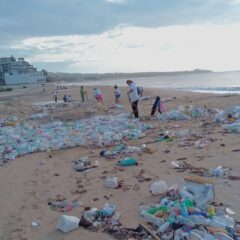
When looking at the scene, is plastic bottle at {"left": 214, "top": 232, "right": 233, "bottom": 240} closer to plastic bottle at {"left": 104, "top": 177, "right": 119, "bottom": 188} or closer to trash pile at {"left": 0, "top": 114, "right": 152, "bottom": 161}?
plastic bottle at {"left": 104, "top": 177, "right": 119, "bottom": 188}

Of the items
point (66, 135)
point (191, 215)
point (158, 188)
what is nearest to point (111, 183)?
point (158, 188)

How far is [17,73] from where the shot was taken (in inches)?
3962

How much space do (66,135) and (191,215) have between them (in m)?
8.03

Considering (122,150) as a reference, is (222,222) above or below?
above

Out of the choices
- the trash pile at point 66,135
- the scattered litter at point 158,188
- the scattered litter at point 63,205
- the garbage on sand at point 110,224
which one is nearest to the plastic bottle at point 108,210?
the garbage on sand at point 110,224

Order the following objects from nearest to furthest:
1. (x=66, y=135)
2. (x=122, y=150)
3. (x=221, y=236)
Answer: (x=221, y=236) → (x=122, y=150) → (x=66, y=135)

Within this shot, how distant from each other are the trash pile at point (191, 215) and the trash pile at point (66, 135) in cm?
498

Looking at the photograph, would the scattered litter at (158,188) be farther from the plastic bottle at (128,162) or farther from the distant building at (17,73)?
the distant building at (17,73)

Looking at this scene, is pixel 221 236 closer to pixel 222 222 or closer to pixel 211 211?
pixel 222 222

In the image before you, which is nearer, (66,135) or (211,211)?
(211,211)

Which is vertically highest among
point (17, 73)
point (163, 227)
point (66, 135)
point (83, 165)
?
point (163, 227)

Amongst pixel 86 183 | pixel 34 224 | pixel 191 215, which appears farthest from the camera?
pixel 86 183

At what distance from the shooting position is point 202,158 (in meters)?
7.58

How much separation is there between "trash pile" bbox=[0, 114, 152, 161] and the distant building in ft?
Answer: 290
